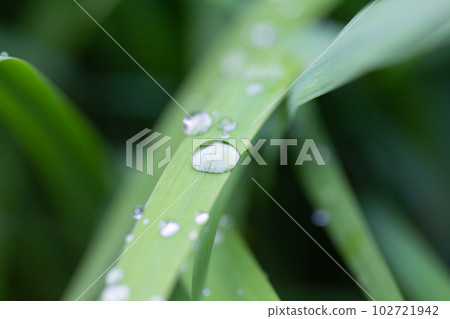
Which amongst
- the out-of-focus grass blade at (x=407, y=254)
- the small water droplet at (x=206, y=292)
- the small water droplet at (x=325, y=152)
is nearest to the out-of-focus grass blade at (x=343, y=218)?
the small water droplet at (x=325, y=152)

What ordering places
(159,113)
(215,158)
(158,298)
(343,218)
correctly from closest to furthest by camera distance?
(158,298) < (215,158) < (343,218) < (159,113)

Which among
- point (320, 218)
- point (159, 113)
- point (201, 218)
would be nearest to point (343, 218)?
point (320, 218)

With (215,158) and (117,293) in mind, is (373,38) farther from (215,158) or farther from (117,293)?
(117,293)

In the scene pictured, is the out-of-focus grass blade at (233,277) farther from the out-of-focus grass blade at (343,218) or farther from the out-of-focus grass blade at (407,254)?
the out-of-focus grass blade at (407,254)

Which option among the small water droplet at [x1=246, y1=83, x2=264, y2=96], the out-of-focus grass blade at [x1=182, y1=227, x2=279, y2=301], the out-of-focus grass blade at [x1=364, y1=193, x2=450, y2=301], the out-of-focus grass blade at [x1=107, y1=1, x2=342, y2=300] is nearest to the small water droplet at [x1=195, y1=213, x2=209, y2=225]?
the out-of-focus grass blade at [x1=107, y1=1, x2=342, y2=300]

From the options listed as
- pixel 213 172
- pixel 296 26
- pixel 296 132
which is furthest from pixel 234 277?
pixel 296 26

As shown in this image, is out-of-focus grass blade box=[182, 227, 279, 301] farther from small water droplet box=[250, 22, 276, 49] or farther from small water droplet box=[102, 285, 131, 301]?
small water droplet box=[250, 22, 276, 49]

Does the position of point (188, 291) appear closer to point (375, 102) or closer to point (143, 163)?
point (143, 163)
